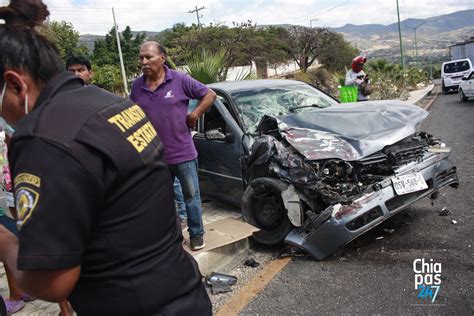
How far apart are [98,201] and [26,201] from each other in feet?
0.52

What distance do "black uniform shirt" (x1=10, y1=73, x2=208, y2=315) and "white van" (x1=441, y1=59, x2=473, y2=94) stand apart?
23666mm

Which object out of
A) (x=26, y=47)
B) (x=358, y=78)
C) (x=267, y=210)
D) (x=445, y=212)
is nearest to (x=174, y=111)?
(x=267, y=210)

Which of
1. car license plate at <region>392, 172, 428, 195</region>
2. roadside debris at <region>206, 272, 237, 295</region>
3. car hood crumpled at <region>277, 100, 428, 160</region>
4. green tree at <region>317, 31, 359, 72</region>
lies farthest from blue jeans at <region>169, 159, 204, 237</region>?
green tree at <region>317, 31, 359, 72</region>

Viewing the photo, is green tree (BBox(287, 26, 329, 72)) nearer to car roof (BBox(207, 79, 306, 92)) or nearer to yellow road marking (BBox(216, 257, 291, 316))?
car roof (BBox(207, 79, 306, 92))

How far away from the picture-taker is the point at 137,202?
112 cm

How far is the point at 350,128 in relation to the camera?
404 centimetres

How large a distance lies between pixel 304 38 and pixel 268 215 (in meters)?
42.5

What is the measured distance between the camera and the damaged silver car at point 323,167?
141 inches

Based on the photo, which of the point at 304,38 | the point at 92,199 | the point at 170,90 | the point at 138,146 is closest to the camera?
the point at 92,199

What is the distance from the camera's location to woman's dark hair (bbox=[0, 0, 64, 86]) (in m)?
1.10

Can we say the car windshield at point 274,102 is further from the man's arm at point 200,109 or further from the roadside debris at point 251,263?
the roadside debris at point 251,263

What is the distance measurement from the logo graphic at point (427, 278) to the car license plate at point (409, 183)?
1.95 feet

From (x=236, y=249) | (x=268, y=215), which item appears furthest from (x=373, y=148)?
(x=236, y=249)

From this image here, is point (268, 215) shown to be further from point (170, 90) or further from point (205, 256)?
point (170, 90)
